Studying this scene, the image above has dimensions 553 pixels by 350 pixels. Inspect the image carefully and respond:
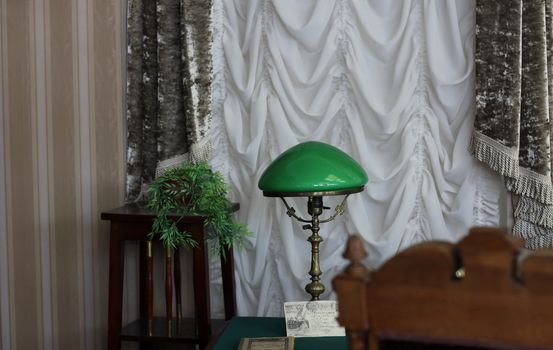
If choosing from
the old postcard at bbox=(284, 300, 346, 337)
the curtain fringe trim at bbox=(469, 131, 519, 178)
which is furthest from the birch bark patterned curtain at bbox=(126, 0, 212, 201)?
the curtain fringe trim at bbox=(469, 131, 519, 178)

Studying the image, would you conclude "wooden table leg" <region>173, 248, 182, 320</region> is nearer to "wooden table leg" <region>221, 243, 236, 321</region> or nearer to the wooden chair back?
"wooden table leg" <region>221, 243, 236, 321</region>

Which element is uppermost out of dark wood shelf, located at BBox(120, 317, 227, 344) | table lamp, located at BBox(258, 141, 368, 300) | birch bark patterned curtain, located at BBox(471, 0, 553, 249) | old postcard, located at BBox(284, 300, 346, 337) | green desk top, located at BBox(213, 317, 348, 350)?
birch bark patterned curtain, located at BBox(471, 0, 553, 249)

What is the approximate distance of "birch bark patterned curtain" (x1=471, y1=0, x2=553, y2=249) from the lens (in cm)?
238

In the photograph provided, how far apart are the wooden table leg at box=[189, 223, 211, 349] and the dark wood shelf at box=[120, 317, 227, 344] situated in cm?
4

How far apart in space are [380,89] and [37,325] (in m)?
1.87

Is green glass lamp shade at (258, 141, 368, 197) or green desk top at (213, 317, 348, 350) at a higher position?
green glass lamp shade at (258, 141, 368, 197)

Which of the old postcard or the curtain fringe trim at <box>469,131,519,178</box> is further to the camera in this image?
the curtain fringe trim at <box>469,131,519,178</box>

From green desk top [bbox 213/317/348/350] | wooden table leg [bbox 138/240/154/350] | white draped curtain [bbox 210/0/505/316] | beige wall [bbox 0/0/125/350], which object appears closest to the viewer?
green desk top [bbox 213/317/348/350]

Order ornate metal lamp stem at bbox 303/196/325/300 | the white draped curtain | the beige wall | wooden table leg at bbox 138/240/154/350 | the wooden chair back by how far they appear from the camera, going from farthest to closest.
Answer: the beige wall
wooden table leg at bbox 138/240/154/350
the white draped curtain
ornate metal lamp stem at bbox 303/196/325/300
the wooden chair back

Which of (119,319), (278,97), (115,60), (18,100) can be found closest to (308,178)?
(278,97)

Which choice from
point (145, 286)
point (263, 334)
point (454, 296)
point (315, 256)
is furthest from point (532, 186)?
point (454, 296)

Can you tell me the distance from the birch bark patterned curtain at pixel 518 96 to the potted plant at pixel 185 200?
37.8 inches

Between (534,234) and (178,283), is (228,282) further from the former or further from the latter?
(534,234)

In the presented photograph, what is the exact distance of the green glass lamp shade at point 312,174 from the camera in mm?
2051
